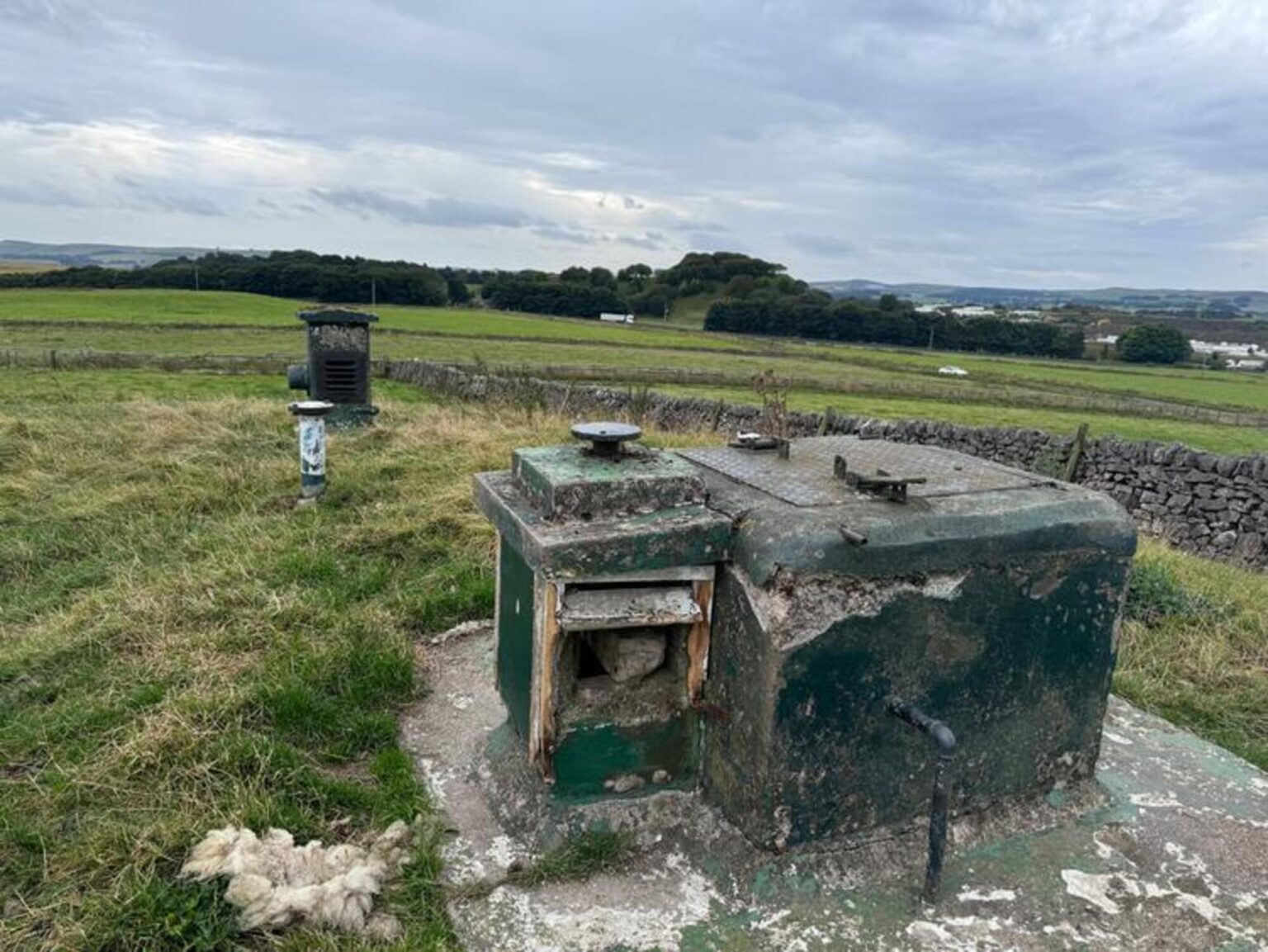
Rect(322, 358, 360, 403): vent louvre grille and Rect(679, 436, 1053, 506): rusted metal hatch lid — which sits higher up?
Rect(679, 436, 1053, 506): rusted metal hatch lid

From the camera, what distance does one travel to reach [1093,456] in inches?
529

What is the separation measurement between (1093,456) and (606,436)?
12155mm

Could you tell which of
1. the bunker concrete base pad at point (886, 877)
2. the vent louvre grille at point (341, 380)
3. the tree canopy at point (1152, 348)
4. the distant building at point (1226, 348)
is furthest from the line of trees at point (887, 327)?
the bunker concrete base pad at point (886, 877)

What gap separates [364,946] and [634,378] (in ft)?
82.3

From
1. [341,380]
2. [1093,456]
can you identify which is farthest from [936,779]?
[1093,456]

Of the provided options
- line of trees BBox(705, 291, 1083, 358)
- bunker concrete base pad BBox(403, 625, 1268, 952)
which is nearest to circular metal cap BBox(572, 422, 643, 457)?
bunker concrete base pad BBox(403, 625, 1268, 952)

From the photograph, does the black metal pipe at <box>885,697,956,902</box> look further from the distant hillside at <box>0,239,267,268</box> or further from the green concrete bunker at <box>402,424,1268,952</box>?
the distant hillside at <box>0,239,267,268</box>

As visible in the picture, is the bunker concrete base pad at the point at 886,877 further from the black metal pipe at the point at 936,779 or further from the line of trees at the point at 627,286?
the line of trees at the point at 627,286

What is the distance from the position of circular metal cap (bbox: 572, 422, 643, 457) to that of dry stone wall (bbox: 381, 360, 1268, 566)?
415 inches

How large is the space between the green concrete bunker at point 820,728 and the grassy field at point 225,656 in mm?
623

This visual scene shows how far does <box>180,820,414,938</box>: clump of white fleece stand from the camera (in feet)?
9.37

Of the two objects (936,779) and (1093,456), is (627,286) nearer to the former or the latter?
(1093,456)

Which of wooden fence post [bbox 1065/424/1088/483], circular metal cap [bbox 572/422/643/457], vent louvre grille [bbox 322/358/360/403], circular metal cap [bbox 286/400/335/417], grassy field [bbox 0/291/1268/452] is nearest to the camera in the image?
circular metal cap [bbox 572/422/643/457]

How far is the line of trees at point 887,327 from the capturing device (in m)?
56.4
